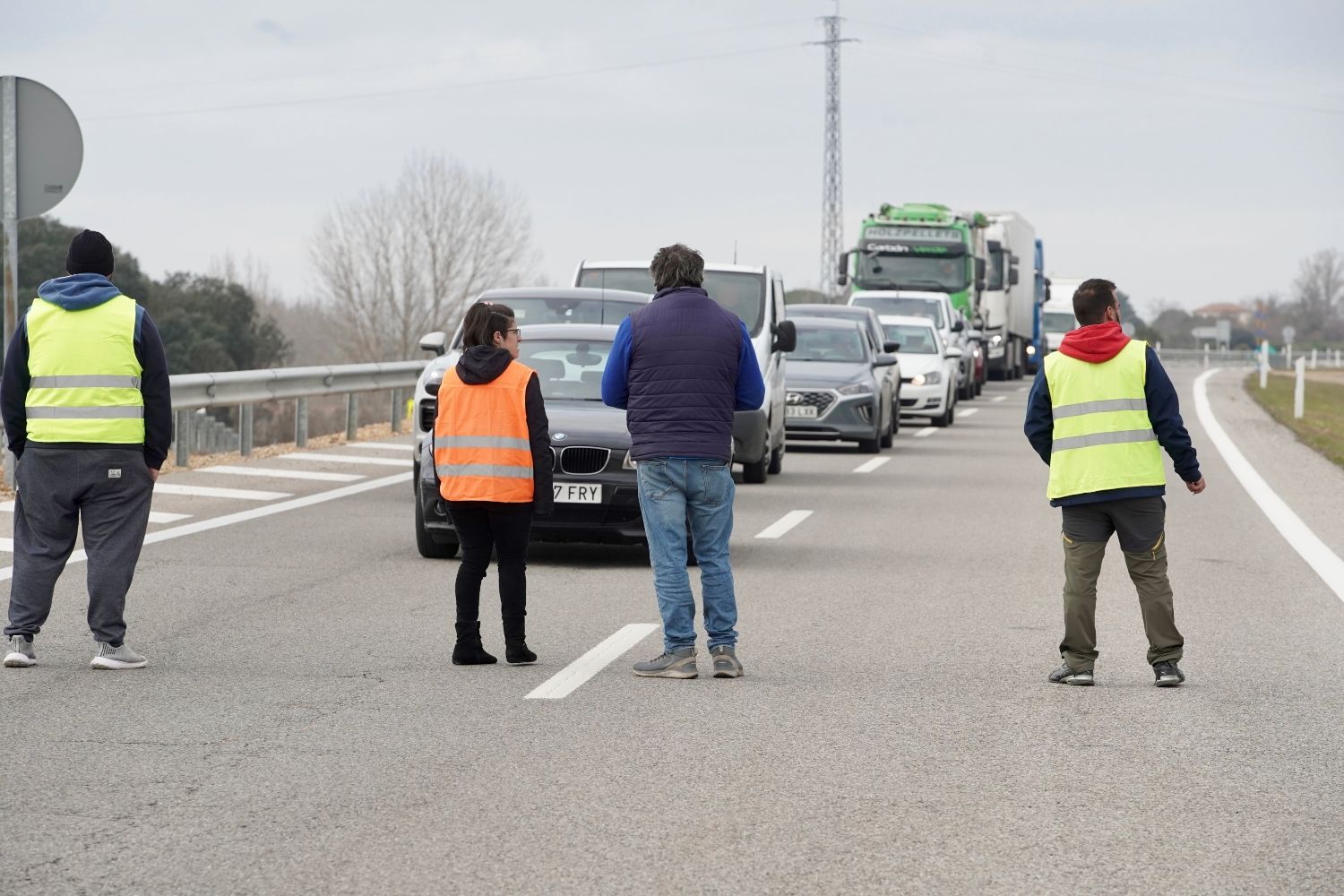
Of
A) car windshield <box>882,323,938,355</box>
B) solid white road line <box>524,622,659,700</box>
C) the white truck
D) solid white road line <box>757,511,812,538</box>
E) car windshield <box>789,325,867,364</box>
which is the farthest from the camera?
the white truck

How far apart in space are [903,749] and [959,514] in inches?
353

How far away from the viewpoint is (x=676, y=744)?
264 inches

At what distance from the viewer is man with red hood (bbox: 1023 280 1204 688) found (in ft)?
26.2

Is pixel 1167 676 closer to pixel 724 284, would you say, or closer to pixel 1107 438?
pixel 1107 438

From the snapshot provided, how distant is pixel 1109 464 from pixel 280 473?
37.3 feet

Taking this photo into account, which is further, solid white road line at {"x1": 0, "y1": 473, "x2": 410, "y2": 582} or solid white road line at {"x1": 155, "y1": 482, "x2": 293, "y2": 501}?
solid white road line at {"x1": 155, "y1": 482, "x2": 293, "y2": 501}

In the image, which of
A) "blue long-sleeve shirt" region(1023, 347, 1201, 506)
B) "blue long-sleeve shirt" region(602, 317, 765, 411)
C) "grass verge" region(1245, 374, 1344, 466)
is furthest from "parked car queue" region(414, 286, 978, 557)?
"grass verge" region(1245, 374, 1344, 466)

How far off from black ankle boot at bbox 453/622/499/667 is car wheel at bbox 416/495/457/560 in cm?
365

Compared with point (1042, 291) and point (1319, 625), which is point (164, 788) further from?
point (1042, 291)

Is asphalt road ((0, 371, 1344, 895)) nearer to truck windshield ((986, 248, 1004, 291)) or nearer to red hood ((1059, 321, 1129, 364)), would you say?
red hood ((1059, 321, 1129, 364))

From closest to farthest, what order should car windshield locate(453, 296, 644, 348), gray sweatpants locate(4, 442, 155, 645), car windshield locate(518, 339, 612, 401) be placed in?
gray sweatpants locate(4, 442, 155, 645) < car windshield locate(518, 339, 612, 401) < car windshield locate(453, 296, 644, 348)

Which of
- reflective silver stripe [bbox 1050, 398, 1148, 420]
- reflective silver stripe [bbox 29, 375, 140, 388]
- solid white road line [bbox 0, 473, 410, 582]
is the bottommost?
solid white road line [bbox 0, 473, 410, 582]

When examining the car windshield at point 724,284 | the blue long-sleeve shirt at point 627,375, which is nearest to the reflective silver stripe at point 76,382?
the blue long-sleeve shirt at point 627,375

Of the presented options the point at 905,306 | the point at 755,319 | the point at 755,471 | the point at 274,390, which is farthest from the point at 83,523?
the point at 905,306
